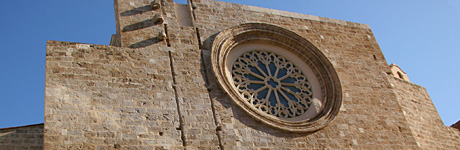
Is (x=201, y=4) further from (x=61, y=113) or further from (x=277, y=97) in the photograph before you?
(x=61, y=113)

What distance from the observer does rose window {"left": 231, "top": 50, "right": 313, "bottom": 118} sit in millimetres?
10148

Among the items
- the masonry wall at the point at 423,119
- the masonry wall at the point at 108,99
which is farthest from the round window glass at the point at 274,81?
the masonry wall at the point at 423,119

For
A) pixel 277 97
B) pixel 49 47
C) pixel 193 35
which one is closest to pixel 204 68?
pixel 193 35

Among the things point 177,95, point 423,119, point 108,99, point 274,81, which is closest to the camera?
point 108,99

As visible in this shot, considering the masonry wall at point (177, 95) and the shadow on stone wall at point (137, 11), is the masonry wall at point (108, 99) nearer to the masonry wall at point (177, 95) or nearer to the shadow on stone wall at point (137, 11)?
the masonry wall at point (177, 95)

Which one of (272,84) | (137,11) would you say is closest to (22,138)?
(137,11)

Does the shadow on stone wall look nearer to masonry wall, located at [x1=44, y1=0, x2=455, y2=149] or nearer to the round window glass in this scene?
masonry wall, located at [x1=44, y1=0, x2=455, y2=149]

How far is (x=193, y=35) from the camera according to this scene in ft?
34.0

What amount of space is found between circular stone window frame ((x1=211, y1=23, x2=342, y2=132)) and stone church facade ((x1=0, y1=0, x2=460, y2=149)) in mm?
22

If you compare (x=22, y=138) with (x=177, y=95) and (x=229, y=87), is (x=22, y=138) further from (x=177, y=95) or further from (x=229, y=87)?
(x=229, y=87)

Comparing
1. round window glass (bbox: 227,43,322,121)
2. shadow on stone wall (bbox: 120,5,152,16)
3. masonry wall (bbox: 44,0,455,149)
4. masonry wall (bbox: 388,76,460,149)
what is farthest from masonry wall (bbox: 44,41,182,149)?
masonry wall (bbox: 388,76,460,149)

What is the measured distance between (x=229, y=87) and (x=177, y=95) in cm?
106

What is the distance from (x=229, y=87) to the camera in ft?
31.7

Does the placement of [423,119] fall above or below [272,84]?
below
